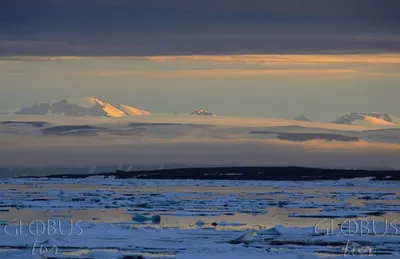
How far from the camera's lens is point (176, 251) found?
17.6 m

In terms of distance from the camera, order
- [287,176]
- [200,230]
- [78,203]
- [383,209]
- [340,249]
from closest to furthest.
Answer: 1. [340,249]
2. [200,230]
3. [383,209]
4. [78,203]
5. [287,176]

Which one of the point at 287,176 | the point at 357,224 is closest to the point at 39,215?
the point at 357,224

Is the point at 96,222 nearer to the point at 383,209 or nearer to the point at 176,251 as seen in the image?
the point at 176,251

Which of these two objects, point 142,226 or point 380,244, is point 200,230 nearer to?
point 142,226

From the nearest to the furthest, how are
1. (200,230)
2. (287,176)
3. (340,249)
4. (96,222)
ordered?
1. (340,249)
2. (200,230)
3. (96,222)
4. (287,176)

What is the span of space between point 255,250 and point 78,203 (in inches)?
650

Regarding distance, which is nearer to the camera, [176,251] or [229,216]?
[176,251]

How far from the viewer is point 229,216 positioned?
89.7 feet

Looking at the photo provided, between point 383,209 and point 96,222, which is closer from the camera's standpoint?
point 96,222

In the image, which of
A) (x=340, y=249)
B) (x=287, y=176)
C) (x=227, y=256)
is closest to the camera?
(x=227, y=256)

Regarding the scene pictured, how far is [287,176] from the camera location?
98438mm

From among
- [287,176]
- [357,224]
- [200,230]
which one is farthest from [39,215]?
[287,176]

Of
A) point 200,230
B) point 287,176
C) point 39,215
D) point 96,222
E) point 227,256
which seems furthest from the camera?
point 287,176

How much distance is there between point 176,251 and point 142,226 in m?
5.48
